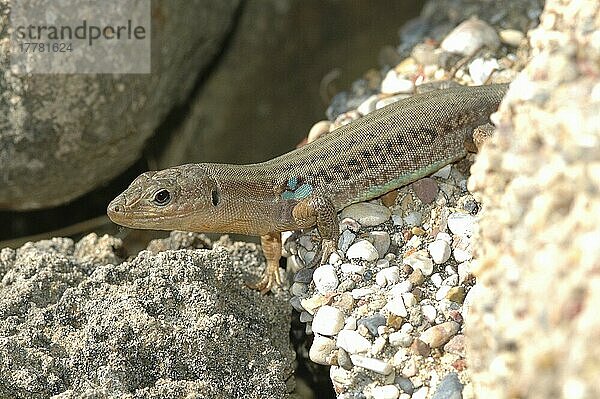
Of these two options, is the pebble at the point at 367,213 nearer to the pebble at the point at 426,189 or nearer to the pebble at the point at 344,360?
the pebble at the point at 426,189

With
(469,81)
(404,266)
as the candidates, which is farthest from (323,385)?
(469,81)

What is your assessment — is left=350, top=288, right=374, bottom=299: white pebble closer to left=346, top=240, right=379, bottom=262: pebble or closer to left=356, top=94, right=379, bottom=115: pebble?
left=346, top=240, right=379, bottom=262: pebble

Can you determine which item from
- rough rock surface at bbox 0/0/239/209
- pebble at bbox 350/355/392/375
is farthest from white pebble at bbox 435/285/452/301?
rough rock surface at bbox 0/0/239/209

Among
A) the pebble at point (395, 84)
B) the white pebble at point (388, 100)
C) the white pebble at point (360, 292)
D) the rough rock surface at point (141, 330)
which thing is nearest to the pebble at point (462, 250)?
the white pebble at point (360, 292)

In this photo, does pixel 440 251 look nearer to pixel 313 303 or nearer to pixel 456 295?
pixel 456 295

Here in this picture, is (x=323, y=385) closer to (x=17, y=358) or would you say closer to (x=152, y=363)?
(x=152, y=363)

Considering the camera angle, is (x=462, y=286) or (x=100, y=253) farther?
(x=100, y=253)

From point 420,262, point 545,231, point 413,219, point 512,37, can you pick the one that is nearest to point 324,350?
point 420,262
